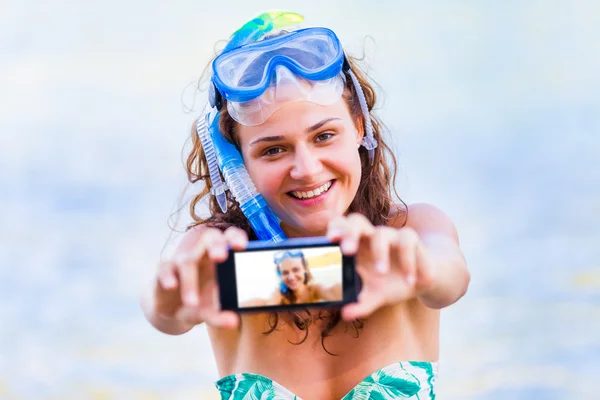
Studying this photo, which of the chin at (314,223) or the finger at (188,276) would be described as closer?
the finger at (188,276)

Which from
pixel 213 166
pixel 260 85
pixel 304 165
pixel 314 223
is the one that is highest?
pixel 260 85

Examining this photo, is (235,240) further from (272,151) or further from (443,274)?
(272,151)

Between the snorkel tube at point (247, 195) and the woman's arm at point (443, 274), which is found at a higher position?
the snorkel tube at point (247, 195)

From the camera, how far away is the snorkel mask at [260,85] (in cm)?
241

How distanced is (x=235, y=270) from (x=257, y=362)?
1020 mm

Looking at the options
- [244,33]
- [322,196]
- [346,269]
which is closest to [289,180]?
[322,196]

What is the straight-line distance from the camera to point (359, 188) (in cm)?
276

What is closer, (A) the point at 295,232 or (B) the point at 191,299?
(B) the point at 191,299

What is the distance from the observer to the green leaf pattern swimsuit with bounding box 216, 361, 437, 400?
2484mm

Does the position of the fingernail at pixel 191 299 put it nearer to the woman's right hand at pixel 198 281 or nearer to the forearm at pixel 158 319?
the woman's right hand at pixel 198 281

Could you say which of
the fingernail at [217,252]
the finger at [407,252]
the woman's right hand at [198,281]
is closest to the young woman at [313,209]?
the woman's right hand at [198,281]

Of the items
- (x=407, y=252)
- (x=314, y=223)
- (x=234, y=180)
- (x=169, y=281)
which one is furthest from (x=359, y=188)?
(x=169, y=281)

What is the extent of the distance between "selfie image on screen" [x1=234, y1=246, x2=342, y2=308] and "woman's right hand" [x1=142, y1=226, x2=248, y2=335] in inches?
2.1

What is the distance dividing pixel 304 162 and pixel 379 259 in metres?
0.79
